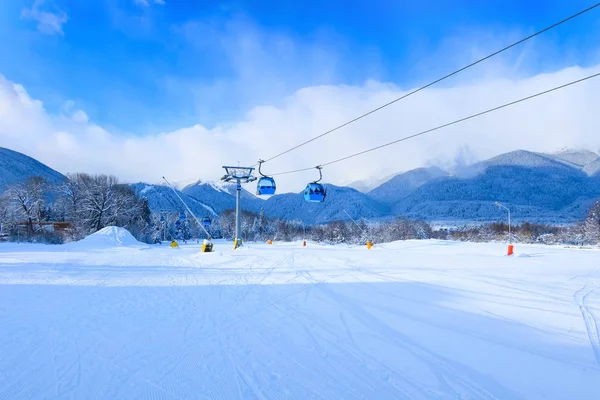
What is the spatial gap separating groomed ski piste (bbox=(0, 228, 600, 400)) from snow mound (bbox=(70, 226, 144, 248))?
A: 24.2m

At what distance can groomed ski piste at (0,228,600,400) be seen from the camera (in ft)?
13.5

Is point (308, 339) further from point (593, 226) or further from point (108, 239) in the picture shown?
point (593, 226)

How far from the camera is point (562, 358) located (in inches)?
192

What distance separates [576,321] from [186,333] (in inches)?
296

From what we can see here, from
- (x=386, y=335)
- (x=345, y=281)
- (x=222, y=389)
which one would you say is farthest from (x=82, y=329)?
(x=345, y=281)

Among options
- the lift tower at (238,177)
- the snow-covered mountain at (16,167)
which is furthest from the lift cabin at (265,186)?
the snow-covered mountain at (16,167)

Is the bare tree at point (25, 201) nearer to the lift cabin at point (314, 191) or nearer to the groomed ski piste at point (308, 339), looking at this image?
the lift cabin at point (314, 191)

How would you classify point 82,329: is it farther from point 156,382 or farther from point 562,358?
point 562,358

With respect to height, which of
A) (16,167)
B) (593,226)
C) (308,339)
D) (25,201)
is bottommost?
(308,339)

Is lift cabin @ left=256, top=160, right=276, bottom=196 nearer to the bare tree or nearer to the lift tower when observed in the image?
the lift tower

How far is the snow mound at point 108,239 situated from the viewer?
33188 millimetres

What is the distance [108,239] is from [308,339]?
36.2m

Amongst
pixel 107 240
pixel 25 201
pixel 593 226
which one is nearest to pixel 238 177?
pixel 107 240

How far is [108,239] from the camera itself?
117 feet
